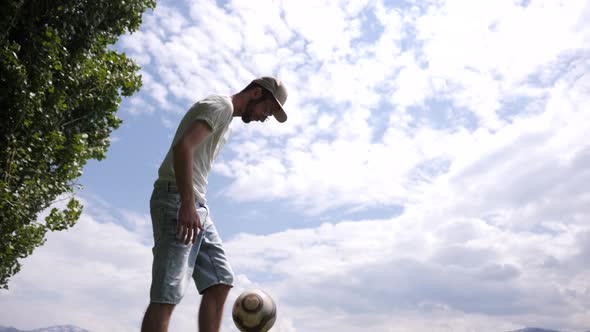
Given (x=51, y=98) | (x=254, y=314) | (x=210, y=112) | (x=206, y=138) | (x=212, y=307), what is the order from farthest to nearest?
(x=51, y=98), (x=254, y=314), (x=212, y=307), (x=206, y=138), (x=210, y=112)

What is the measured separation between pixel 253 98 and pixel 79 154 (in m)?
8.76

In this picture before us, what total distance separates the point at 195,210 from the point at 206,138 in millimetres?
679

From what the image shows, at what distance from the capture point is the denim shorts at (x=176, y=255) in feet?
12.4

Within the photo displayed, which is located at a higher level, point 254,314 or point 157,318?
point 254,314

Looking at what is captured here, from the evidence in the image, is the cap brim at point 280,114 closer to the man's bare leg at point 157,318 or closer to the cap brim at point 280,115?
the cap brim at point 280,115

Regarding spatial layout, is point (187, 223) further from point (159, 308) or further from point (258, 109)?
point (258, 109)

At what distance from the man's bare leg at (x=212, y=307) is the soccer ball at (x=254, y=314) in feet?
2.62

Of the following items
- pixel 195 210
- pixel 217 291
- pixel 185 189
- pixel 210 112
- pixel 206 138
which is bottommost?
pixel 217 291

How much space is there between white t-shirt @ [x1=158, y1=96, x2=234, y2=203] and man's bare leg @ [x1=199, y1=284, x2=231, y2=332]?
34.8 inches

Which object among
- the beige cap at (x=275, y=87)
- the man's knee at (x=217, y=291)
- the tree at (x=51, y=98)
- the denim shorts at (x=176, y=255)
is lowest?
the man's knee at (x=217, y=291)

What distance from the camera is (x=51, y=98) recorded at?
10.5m

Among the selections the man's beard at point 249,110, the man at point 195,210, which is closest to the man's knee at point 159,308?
the man at point 195,210

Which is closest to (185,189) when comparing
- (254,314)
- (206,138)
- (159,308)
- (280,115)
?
(206,138)

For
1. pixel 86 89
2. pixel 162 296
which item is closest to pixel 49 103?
pixel 86 89
